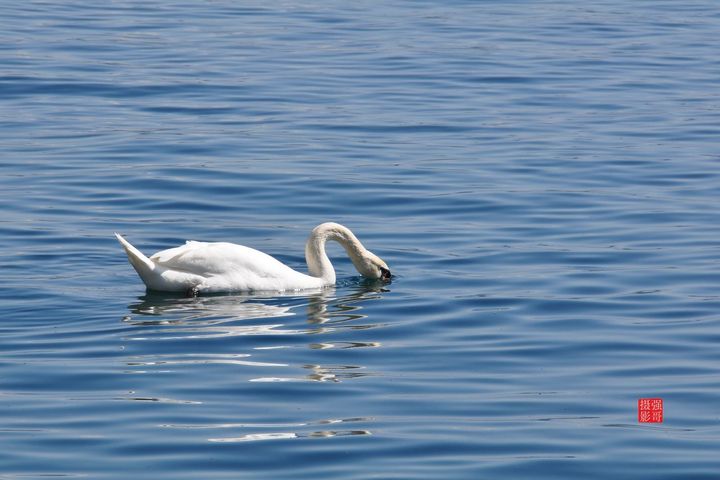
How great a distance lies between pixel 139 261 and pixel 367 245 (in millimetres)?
3467

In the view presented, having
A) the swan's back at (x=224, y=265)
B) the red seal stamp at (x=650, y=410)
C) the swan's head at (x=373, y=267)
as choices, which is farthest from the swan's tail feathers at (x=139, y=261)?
the red seal stamp at (x=650, y=410)

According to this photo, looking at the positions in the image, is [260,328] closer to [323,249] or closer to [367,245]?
[323,249]

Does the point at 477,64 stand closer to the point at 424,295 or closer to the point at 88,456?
the point at 424,295

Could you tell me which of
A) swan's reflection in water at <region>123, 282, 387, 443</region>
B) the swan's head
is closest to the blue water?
swan's reflection in water at <region>123, 282, 387, 443</region>

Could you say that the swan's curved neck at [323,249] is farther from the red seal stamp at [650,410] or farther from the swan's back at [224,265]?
the red seal stamp at [650,410]

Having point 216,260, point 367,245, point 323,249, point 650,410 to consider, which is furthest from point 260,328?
point 367,245

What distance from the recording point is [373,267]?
15.8m

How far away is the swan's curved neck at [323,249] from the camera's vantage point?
16.0 meters

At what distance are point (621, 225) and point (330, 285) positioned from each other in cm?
383

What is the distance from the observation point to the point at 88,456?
32.5ft

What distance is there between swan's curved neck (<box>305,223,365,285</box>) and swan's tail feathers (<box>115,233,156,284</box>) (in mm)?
1890

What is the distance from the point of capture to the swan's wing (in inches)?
590

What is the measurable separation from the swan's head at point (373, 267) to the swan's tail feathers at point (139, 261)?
217 cm

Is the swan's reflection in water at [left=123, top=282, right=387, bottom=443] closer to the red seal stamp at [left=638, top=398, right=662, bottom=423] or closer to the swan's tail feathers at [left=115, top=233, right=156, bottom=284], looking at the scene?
the swan's tail feathers at [left=115, top=233, right=156, bottom=284]
